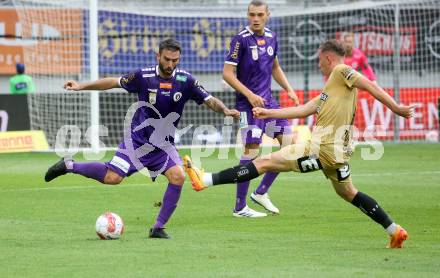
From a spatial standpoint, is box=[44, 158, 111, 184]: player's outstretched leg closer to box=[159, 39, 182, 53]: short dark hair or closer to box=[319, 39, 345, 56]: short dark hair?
box=[159, 39, 182, 53]: short dark hair

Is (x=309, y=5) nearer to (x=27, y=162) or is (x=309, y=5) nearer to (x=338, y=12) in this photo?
(x=338, y=12)

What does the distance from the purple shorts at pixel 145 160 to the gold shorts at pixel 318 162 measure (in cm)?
137

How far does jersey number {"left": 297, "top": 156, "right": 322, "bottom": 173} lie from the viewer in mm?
9461

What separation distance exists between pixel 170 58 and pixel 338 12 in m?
18.3

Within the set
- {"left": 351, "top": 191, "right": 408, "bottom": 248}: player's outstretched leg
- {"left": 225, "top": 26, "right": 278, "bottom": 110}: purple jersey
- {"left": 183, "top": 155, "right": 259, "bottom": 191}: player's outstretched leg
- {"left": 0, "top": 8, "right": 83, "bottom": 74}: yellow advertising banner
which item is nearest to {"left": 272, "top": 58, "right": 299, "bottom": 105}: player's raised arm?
{"left": 225, "top": 26, "right": 278, "bottom": 110}: purple jersey

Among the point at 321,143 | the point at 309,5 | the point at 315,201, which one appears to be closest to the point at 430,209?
the point at 315,201

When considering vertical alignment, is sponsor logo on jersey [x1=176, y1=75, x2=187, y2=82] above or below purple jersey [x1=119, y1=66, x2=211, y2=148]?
above

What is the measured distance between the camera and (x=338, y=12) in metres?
27.8

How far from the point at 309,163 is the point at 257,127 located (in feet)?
9.52

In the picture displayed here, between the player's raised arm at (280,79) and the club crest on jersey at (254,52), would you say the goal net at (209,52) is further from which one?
the club crest on jersey at (254,52)

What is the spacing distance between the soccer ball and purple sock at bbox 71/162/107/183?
866 millimetres

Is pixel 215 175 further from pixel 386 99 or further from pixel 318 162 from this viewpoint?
pixel 386 99

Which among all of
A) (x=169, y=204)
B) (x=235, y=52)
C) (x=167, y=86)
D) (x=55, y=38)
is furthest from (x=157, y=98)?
(x=55, y=38)

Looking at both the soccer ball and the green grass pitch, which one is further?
the soccer ball
